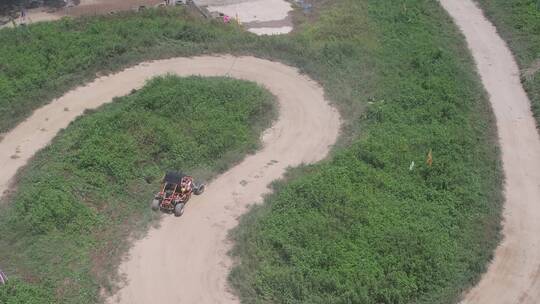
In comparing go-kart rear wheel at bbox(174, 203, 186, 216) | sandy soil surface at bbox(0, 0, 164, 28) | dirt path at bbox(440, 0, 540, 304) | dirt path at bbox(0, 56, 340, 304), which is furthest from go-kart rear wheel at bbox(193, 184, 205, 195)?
sandy soil surface at bbox(0, 0, 164, 28)

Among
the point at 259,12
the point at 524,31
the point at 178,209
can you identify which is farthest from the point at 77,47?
the point at 524,31

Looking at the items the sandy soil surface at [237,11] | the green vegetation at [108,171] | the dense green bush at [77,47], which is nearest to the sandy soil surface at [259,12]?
the sandy soil surface at [237,11]

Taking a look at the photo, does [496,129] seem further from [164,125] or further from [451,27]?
[164,125]

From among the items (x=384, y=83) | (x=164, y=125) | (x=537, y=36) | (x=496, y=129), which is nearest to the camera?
(x=164, y=125)

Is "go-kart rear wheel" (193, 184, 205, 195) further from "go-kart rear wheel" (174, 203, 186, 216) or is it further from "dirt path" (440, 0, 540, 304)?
"dirt path" (440, 0, 540, 304)

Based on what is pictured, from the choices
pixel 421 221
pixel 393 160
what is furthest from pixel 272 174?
pixel 421 221

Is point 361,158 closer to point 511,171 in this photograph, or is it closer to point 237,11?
point 511,171

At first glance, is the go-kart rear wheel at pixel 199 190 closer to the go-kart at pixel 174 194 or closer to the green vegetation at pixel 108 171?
the go-kart at pixel 174 194
